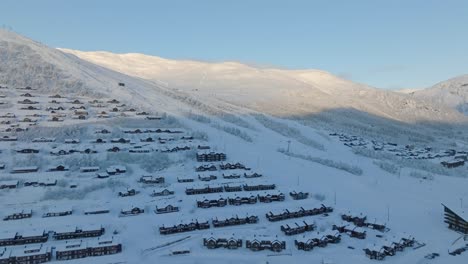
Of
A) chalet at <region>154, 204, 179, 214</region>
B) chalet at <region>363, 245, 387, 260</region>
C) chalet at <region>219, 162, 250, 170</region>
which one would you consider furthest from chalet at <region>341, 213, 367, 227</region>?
chalet at <region>154, 204, 179, 214</region>

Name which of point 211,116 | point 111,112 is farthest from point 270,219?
point 211,116

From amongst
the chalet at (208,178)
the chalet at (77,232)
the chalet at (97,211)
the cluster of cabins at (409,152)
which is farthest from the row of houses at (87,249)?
the cluster of cabins at (409,152)

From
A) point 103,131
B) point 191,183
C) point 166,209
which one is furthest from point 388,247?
point 103,131

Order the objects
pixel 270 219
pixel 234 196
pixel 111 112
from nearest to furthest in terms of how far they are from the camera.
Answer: pixel 270 219, pixel 234 196, pixel 111 112

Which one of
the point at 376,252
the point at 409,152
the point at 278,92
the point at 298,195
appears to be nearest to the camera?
the point at 376,252

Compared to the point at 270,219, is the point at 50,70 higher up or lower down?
higher up

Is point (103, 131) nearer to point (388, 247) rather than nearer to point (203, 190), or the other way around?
point (203, 190)

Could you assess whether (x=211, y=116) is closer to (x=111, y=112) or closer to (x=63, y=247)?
(x=111, y=112)
